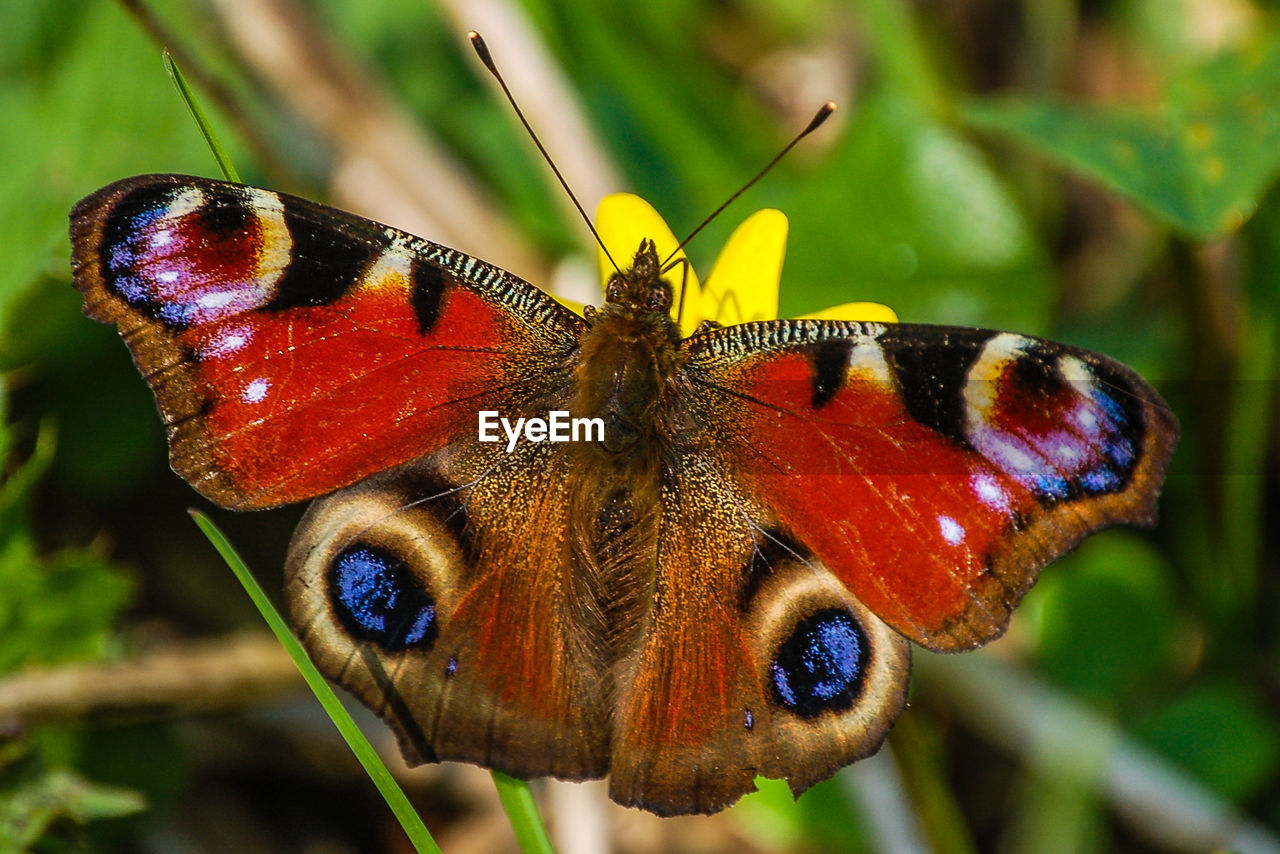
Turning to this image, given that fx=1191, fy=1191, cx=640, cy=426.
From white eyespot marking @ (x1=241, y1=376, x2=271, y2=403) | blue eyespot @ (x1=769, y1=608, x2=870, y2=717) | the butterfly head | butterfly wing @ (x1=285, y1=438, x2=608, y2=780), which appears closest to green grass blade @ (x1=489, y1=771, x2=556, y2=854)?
butterfly wing @ (x1=285, y1=438, x2=608, y2=780)

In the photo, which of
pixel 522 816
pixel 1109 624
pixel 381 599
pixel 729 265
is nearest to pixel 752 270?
pixel 729 265

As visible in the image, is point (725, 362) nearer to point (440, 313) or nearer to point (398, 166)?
point (440, 313)

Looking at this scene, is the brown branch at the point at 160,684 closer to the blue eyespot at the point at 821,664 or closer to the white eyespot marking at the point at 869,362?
the blue eyespot at the point at 821,664

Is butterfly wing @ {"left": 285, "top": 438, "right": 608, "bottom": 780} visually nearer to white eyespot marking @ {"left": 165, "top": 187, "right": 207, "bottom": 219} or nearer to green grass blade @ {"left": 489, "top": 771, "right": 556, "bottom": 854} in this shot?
green grass blade @ {"left": 489, "top": 771, "right": 556, "bottom": 854}

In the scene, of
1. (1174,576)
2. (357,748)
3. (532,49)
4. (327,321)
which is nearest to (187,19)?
(532,49)

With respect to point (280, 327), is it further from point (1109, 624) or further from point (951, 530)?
point (1109, 624)
